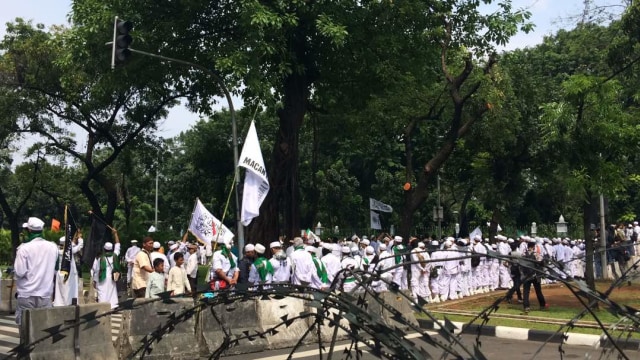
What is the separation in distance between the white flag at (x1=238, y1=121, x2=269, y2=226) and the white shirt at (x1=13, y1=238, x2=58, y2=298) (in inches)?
167

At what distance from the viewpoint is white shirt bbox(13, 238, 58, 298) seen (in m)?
8.53

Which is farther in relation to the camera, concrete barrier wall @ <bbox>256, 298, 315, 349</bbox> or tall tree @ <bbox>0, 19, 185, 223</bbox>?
tall tree @ <bbox>0, 19, 185, 223</bbox>

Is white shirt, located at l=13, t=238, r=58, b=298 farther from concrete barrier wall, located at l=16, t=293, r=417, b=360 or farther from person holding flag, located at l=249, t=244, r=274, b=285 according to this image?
person holding flag, located at l=249, t=244, r=274, b=285

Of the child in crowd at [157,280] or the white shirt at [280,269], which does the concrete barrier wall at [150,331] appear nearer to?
the child in crowd at [157,280]

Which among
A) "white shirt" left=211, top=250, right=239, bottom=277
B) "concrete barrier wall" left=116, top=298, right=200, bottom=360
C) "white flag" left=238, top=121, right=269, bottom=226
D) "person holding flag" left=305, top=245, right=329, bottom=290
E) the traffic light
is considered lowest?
"concrete barrier wall" left=116, top=298, right=200, bottom=360

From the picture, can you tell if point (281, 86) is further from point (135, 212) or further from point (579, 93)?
point (135, 212)

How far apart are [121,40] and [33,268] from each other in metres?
5.15

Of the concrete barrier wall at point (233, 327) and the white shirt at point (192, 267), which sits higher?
the white shirt at point (192, 267)

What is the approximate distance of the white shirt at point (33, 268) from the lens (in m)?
8.53

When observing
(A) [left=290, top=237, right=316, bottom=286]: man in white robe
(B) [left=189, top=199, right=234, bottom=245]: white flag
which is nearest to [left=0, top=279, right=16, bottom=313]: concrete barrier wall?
(B) [left=189, top=199, right=234, bottom=245]: white flag

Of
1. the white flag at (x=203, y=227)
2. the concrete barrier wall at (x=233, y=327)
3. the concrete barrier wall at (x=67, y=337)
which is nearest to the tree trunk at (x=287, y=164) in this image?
the white flag at (x=203, y=227)

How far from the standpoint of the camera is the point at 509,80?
70.3 ft

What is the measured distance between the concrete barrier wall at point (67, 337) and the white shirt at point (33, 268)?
868mm

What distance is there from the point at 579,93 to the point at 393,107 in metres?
9.53
